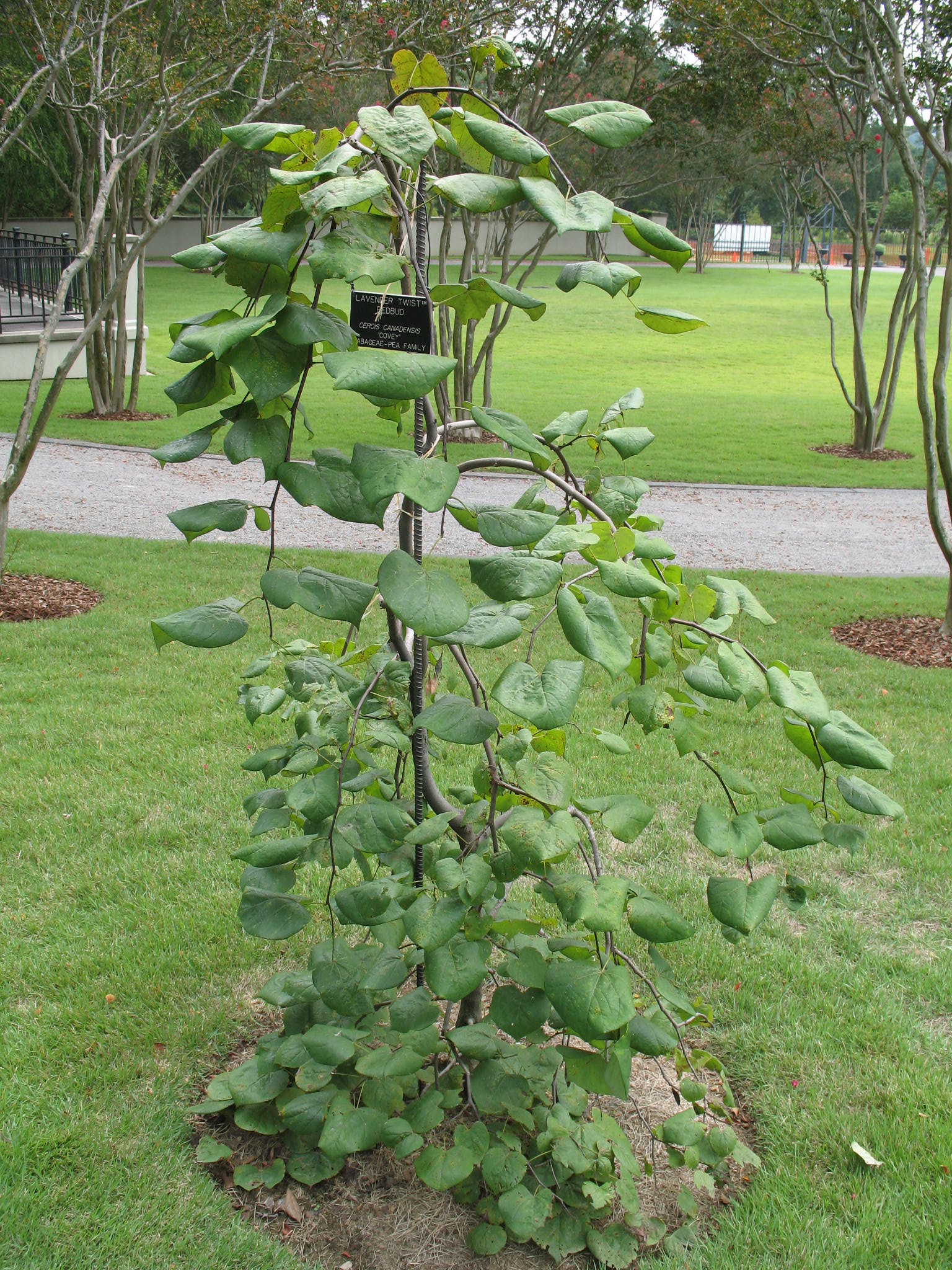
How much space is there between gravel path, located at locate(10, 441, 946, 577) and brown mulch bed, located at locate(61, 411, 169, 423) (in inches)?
49.1

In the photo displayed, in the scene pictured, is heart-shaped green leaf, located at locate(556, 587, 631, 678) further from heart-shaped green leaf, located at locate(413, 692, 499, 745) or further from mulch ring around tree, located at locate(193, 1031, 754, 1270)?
mulch ring around tree, located at locate(193, 1031, 754, 1270)

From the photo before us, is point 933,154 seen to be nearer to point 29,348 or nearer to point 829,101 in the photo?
point 829,101

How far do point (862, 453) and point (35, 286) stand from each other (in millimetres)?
16182

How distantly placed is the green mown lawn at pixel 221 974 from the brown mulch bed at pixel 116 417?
8341 mm

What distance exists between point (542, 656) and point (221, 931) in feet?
9.29

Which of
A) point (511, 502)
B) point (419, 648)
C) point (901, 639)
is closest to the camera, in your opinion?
point (419, 648)

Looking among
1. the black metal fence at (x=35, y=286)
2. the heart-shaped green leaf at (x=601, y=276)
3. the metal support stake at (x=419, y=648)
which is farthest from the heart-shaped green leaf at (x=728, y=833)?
the black metal fence at (x=35, y=286)

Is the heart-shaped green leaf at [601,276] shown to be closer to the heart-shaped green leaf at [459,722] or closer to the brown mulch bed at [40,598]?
the heart-shaped green leaf at [459,722]

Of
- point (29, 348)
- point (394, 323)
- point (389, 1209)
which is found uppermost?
point (394, 323)

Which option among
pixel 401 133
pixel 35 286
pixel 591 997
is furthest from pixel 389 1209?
pixel 35 286

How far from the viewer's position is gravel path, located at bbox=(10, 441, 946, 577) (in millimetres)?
8406

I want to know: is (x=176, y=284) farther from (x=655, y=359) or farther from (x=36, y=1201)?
(x=36, y=1201)

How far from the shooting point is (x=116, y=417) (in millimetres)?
13211

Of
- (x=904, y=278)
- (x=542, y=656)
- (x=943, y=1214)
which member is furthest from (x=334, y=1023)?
(x=904, y=278)
